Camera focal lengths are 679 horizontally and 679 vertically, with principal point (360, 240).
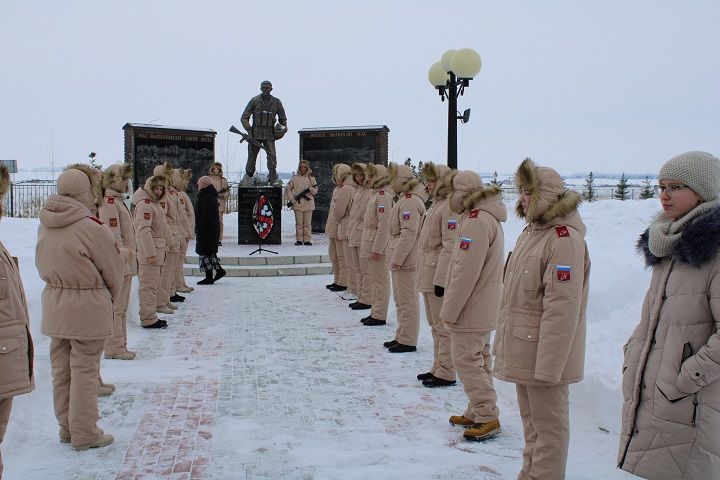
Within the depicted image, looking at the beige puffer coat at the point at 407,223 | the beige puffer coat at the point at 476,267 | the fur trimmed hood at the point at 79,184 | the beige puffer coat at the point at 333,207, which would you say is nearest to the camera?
the fur trimmed hood at the point at 79,184

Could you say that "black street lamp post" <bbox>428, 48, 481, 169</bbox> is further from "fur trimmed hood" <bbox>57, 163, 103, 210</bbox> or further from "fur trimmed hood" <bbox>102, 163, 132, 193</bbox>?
"fur trimmed hood" <bbox>57, 163, 103, 210</bbox>

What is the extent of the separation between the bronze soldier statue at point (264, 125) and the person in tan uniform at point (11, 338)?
13.9m

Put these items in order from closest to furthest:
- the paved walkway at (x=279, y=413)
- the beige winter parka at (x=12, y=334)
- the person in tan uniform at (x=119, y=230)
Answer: the beige winter parka at (x=12, y=334)
the paved walkway at (x=279, y=413)
the person in tan uniform at (x=119, y=230)

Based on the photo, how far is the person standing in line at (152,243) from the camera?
887 centimetres

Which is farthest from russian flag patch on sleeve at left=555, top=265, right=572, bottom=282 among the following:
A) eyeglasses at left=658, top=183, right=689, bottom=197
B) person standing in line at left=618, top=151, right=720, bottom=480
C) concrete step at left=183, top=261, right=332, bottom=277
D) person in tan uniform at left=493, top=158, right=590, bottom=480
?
concrete step at left=183, top=261, right=332, bottom=277

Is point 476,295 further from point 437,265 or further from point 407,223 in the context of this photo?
point 407,223

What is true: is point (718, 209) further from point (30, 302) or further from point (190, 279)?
point (190, 279)

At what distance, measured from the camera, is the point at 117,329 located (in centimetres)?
728

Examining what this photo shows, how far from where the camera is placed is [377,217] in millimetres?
9141

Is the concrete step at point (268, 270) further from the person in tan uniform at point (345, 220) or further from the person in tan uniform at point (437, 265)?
the person in tan uniform at point (437, 265)

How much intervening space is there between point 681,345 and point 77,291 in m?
3.79

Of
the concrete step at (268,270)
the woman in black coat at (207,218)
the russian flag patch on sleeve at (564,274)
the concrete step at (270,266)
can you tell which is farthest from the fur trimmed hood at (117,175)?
the concrete step at (270,266)

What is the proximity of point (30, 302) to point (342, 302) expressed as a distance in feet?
15.4

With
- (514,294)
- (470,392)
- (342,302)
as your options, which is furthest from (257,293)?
(514,294)
